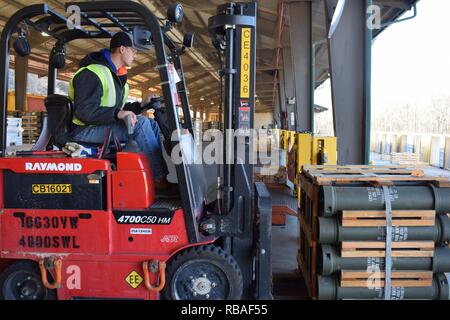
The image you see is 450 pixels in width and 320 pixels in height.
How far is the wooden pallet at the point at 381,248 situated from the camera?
A: 2.96 meters

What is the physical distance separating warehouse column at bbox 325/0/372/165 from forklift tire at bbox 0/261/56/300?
3872 mm

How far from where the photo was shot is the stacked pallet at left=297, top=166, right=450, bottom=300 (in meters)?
2.95

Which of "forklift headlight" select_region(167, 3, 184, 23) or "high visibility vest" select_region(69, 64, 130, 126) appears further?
"high visibility vest" select_region(69, 64, 130, 126)

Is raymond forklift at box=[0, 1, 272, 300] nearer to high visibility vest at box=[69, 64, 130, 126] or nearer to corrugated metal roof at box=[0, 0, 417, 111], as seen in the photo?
high visibility vest at box=[69, 64, 130, 126]

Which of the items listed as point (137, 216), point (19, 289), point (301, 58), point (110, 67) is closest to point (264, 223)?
point (137, 216)

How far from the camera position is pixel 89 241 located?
2.82 m

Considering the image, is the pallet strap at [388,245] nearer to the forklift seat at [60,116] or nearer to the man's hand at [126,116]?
the man's hand at [126,116]

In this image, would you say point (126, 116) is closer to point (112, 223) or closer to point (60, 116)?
point (60, 116)

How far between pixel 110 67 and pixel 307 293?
2573mm

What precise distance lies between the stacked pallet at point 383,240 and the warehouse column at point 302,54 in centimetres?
798

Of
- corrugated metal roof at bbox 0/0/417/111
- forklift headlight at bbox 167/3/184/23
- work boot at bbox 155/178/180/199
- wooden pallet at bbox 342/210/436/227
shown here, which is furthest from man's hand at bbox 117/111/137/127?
corrugated metal roof at bbox 0/0/417/111

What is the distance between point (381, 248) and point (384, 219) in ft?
0.74

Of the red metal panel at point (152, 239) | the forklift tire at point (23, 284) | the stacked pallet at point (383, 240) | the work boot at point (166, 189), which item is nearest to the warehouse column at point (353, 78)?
the stacked pallet at point (383, 240)

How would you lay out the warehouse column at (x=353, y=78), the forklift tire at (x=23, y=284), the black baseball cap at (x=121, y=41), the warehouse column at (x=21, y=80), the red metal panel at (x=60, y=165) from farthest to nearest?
the warehouse column at (x=21, y=80) < the warehouse column at (x=353, y=78) < the black baseball cap at (x=121, y=41) < the forklift tire at (x=23, y=284) < the red metal panel at (x=60, y=165)
